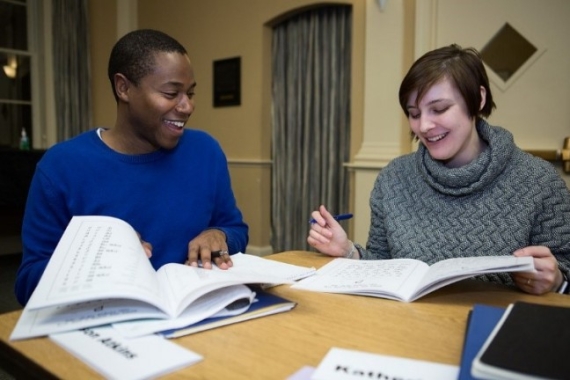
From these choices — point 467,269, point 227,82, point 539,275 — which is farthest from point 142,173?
point 227,82

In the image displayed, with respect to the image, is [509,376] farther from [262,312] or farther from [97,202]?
[97,202]

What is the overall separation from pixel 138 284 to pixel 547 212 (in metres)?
0.97

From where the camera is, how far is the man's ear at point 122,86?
1.20 m

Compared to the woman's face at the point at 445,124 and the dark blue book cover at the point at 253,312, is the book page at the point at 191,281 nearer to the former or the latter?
the dark blue book cover at the point at 253,312

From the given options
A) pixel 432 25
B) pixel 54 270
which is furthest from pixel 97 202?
pixel 432 25

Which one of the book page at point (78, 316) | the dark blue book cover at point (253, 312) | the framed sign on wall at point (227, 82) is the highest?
the framed sign on wall at point (227, 82)

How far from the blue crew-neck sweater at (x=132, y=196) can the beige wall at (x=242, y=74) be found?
2.87m

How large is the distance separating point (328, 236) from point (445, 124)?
435 millimetres

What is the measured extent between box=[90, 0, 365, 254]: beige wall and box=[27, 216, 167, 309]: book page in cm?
339

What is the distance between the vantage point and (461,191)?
1206 millimetres

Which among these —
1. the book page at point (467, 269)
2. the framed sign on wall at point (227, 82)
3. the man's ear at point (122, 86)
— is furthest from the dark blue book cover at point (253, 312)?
the framed sign on wall at point (227, 82)

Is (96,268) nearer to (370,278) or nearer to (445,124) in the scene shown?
(370,278)

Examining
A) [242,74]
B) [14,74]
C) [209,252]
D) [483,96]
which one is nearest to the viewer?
[209,252]

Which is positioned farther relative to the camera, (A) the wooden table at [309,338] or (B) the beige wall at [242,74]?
(B) the beige wall at [242,74]
